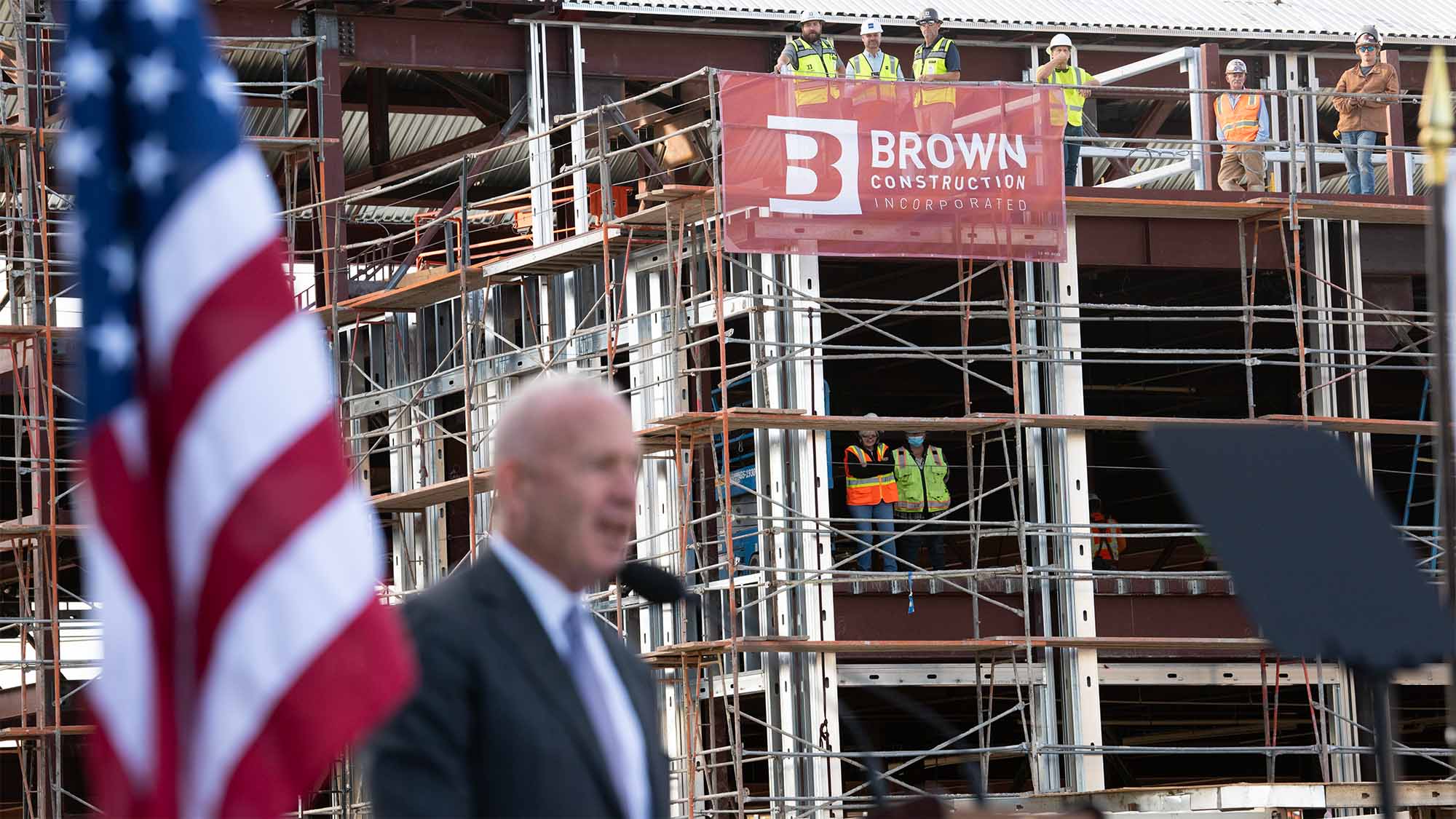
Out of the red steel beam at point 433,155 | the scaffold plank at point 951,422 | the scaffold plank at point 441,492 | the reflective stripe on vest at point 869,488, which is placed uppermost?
the red steel beam at point 433,155

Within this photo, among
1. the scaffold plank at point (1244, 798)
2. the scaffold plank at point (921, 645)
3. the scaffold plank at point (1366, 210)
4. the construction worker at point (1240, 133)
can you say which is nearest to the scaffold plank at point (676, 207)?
the scaffold plank at point (921, 645)

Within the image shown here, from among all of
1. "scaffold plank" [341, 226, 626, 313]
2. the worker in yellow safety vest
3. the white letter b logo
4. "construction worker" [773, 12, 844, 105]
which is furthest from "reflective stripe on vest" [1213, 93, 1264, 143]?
"scaffold plank" [341, 226, 626, 313]

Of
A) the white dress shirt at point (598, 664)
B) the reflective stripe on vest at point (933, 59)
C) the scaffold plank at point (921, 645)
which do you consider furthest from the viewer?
the reflective stripe on vest at point (933, 59)

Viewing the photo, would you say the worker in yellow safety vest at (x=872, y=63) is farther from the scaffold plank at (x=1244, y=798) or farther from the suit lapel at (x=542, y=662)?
the suit lapel at (x=542, y=662)

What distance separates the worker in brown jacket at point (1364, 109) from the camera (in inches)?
1145

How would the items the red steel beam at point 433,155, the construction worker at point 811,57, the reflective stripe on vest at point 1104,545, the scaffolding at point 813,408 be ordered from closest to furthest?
the scaffolding at point 813,408 → the construction worker at point 811,57 → the reflective stripe on vest at point 1104,545 → the red steel beam at point 433,155

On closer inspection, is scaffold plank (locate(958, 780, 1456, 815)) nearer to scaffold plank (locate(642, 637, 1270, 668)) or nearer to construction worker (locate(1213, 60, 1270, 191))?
scaffold plank (locate(642, 637, 1270, 668))

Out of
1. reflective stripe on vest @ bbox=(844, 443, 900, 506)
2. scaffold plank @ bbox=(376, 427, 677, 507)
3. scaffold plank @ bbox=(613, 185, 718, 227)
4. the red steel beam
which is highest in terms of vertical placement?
the red steel beam

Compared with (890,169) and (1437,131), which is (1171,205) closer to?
(890,169)

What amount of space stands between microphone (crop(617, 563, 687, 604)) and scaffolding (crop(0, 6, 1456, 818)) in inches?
676

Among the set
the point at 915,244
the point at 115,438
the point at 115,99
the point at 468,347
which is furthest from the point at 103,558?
the point at 468,347

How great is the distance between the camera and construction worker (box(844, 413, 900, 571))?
26.8 m

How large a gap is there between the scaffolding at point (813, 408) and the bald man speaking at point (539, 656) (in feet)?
58.3

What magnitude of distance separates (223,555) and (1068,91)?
25.4 meters
